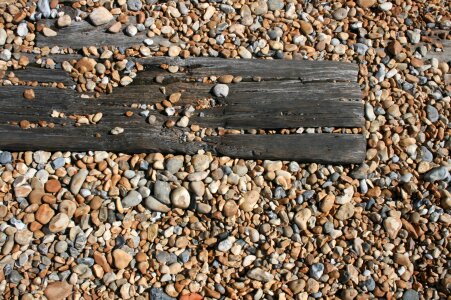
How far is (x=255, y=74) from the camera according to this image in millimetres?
3406

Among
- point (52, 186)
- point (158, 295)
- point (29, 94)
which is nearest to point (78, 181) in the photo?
point (52, 186)

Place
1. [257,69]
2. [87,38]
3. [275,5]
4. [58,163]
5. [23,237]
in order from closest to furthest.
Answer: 1. [23,237]
2. [58,163]
3. [257,69]
4. [87,38]
5. [275,5]

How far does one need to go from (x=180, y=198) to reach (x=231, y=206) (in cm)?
26

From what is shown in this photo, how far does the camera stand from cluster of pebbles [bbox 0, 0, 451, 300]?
2920 millimetres

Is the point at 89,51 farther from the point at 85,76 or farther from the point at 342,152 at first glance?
the point at 342,152

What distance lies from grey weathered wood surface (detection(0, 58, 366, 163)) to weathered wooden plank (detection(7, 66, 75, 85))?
10 mm

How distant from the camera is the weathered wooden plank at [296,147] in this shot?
3.20 metres

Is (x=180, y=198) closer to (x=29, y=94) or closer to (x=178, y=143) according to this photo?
(x=178, y=143)

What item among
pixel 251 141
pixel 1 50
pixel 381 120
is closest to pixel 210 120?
pixel 251 141

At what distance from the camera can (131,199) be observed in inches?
120

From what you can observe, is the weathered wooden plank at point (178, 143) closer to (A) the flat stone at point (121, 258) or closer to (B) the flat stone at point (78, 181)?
(B) the flat stone at point (78, 181)

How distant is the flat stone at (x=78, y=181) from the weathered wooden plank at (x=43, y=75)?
0.56 meters

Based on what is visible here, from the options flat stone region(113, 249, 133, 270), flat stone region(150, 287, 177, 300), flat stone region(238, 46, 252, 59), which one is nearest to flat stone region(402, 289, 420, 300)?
flat stone region(150, 287, 177, 300)

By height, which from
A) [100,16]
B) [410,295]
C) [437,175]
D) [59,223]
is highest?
[100,16]
